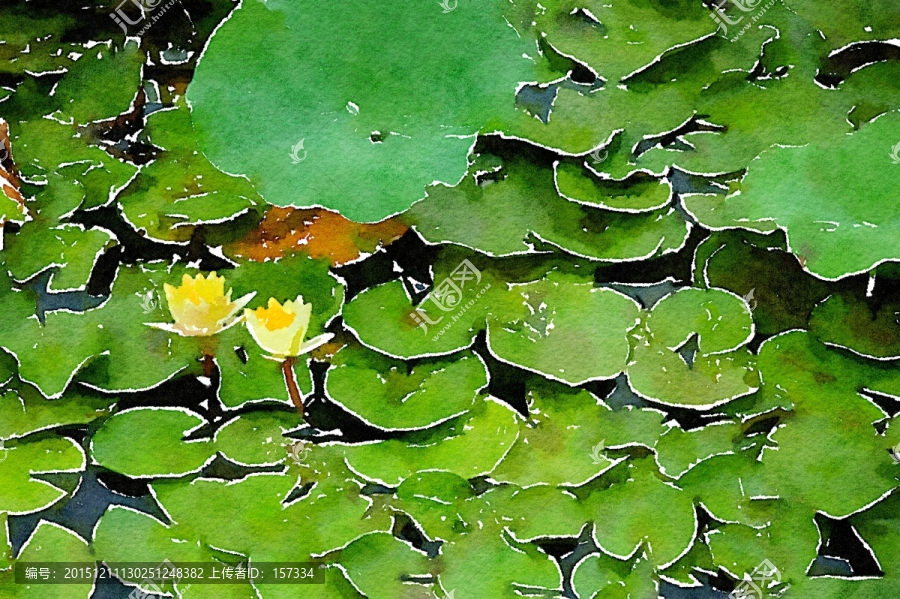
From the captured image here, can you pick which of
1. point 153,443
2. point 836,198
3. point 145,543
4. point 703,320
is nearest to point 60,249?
point 153,443

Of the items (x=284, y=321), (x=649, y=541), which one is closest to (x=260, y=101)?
(x=284, y=321)

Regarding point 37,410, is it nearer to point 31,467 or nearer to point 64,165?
point 31,467

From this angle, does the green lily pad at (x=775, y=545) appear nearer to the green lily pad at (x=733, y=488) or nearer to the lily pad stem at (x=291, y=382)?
the green lily pad at (x=733, y=488)

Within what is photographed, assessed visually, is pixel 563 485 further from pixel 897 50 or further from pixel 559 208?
pixel 897 50

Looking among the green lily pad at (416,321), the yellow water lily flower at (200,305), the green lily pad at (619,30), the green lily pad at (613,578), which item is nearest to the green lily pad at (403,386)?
the green lily pad at (416,321)

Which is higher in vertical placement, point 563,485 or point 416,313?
point 416,313
